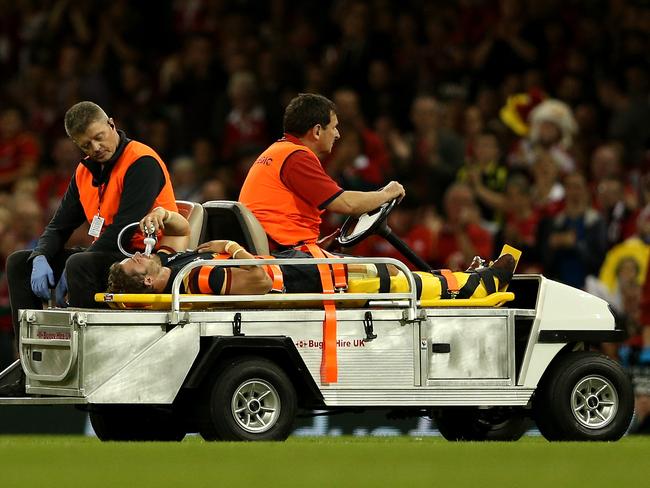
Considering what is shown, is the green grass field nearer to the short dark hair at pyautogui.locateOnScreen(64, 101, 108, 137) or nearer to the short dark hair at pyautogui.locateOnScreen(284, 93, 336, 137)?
the short dark hair at pyautogui.locateOnScreen(64, 101, 108, 137)

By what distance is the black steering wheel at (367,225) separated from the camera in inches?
434

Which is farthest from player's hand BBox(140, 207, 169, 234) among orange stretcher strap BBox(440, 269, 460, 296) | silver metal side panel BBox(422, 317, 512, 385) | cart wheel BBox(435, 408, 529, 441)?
cart wheel BBox(435, 408, 529, 441)

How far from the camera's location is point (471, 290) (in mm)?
11195

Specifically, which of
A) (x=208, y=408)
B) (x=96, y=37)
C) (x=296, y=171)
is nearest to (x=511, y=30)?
(x=96, y=37)

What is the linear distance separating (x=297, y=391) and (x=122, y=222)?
1.44m

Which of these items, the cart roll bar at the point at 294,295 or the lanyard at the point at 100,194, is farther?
the lanyard at the point at 100,194

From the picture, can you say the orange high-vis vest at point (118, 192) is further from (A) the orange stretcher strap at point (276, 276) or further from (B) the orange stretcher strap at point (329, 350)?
(B) the orange stretcher strap at point (329, 350)

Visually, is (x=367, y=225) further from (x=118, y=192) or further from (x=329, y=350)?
(x=118, y=192)

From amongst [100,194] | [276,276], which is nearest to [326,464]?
[276,276]

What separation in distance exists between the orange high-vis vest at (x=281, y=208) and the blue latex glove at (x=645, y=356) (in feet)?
14.3

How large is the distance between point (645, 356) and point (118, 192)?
18.0ft

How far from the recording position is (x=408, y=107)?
1908 cm

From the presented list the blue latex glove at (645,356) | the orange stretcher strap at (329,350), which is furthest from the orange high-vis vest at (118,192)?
the blue latex glove at (645,356)

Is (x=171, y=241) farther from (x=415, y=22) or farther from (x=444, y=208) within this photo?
(x=415, y=22)
